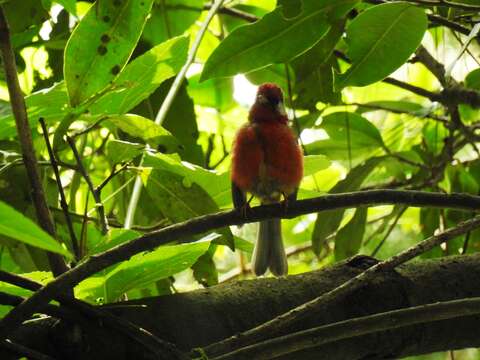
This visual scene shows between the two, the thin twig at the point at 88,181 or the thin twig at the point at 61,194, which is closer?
the thin twig at the point at 61,194

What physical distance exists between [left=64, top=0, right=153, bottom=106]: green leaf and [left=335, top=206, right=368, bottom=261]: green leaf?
1.21 metres

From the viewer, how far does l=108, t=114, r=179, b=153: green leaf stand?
212cm

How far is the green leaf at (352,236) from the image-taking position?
289cm

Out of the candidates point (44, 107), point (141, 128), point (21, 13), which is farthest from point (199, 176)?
point (21, 13)

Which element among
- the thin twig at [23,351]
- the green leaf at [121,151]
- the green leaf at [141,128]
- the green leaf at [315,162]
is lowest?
the thin twig at [23,351]

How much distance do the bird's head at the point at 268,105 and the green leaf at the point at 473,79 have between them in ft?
2.80

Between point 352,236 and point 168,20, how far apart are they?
3.44ft

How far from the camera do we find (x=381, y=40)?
2113mm

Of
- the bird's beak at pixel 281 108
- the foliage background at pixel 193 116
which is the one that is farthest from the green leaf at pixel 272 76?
the bird's beak at pixel 281 108

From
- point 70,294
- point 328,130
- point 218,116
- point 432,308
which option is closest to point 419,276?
point 432,308

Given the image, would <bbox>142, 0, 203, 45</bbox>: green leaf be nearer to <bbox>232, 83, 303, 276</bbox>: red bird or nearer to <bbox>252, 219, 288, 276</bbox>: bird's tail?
<bbox>232, 83, 303, 276</bbox>: red bird

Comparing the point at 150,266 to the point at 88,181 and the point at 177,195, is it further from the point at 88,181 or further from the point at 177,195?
the point at 177,195

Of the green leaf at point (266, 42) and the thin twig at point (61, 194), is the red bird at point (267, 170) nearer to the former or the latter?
the green leaf at point (266, 42)

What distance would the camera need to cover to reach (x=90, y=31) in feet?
6.40
